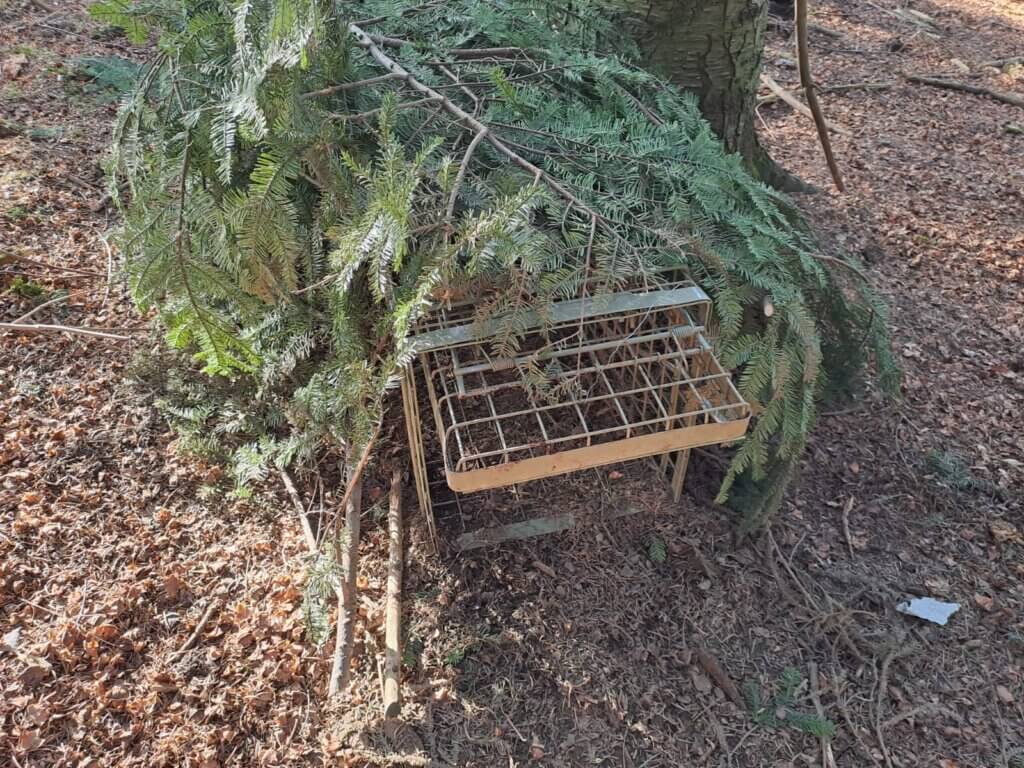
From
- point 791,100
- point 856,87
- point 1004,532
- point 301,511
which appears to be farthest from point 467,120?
point 856,87

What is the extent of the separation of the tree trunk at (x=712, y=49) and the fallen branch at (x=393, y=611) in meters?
1.66

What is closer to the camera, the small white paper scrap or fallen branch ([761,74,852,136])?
the small white paper scrap

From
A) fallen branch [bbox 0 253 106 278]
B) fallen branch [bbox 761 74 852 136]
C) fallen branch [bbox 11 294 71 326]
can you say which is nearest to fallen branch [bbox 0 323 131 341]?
fallen branch [bbox 11 294 71 326]

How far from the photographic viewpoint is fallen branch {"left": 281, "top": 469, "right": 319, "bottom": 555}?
2283mm

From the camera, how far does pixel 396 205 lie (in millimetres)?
1459

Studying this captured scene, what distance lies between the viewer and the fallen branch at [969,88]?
16.7ft

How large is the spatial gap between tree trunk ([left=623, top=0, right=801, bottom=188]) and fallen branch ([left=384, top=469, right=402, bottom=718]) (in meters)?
1.66

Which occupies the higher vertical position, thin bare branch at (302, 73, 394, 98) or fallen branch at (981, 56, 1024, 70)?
thin bare branch at (302, 73, 394, 98)

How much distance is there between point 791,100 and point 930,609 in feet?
11.6

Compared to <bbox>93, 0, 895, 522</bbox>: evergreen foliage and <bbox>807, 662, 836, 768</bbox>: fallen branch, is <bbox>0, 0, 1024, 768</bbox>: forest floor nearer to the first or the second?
<bbox>807, 662, 836, 768</bbox>: fallen branch

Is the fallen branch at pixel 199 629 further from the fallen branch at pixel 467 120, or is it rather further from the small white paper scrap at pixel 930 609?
the small white paper scrap at pixel 930 609

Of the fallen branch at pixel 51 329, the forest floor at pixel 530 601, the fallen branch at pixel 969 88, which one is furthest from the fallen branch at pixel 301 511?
the fallen branch at pixel 969 88

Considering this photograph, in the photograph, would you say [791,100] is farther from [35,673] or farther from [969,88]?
[35,673]

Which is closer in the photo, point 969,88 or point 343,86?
point 343,86
